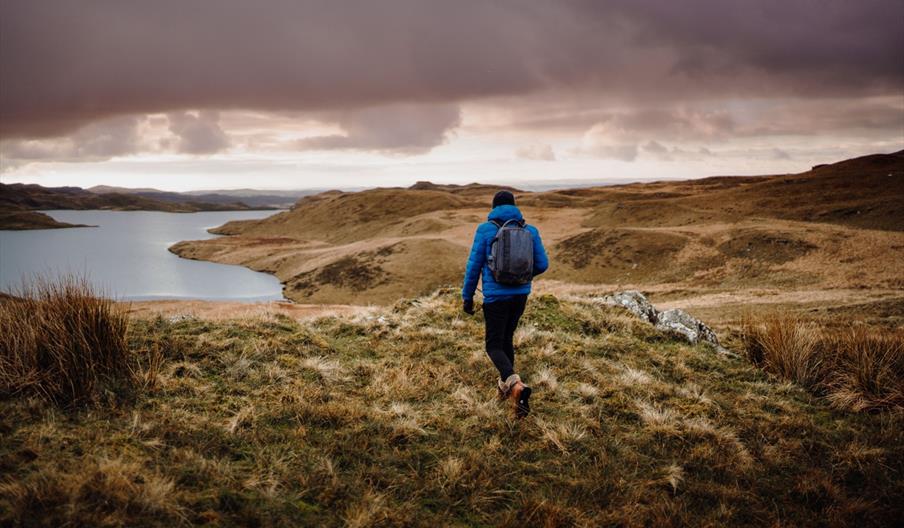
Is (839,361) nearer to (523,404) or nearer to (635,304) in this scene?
(635,304)

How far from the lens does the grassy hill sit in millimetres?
4152

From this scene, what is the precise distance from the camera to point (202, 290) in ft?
206

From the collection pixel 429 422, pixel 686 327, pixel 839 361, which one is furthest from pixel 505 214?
pixel 686 327

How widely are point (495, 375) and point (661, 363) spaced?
3516 millimetres

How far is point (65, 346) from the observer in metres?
5.87

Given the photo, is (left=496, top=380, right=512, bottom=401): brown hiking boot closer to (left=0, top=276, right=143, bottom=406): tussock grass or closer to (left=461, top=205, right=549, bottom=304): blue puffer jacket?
(left=461, top=205, right=549, bottom=304): blue puffer jacket

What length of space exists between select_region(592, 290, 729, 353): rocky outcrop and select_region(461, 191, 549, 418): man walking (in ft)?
21.1

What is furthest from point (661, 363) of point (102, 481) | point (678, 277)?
point (678, 277)

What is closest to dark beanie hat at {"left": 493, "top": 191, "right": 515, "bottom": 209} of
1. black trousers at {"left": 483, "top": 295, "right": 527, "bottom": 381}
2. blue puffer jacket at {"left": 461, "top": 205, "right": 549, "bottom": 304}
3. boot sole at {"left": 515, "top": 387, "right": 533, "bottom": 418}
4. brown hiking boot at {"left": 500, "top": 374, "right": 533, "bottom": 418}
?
blue puffer jacket at {"left": 461, "top": 205, "right": 549, "bottom": 304}

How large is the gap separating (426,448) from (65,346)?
4.57m

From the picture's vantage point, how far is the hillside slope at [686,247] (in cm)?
3691

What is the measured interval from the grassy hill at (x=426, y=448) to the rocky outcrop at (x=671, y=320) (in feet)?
8.29

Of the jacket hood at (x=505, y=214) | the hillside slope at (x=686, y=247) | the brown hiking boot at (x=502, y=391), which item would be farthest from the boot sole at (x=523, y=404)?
the hillside slope at (x=686, y=247)

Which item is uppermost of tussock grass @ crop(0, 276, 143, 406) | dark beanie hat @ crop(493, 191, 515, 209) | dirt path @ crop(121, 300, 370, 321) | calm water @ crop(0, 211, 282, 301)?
dark beanie hat @ crop(493, 191, 515, 209)
